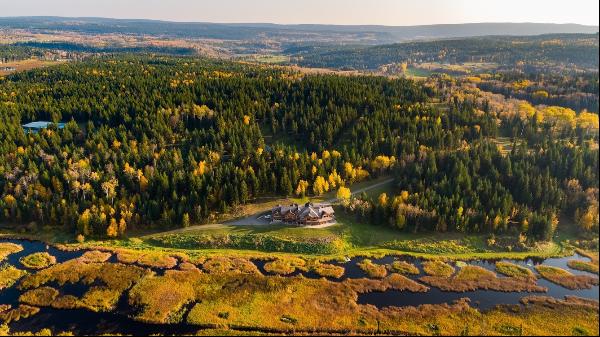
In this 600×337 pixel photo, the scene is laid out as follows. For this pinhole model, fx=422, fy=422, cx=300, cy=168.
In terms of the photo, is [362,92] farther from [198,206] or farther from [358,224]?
[198,206]

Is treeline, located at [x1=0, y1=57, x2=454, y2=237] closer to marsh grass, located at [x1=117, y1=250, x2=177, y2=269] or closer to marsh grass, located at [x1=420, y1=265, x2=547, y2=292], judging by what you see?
marsh grass, located at [x1=117, y1=250, x2=177, y2=269]

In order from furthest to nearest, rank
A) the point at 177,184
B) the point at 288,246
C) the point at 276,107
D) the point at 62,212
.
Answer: the point at 276,107 < the point at 177,184 < the point at 62,212 < the point at 288,246

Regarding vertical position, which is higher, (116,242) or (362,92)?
(362,92)

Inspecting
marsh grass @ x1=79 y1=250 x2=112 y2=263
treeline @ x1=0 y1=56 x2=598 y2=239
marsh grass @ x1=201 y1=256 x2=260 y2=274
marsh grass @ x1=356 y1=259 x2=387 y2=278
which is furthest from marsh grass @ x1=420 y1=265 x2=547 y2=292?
marsh grass @ x1=79 y1=250 x2=112 y2=263

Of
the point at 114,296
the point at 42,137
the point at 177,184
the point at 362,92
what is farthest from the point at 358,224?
the point at 42,137

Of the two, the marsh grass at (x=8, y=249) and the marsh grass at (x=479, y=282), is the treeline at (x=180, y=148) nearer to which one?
the marsh grass at (x=8, y=249)

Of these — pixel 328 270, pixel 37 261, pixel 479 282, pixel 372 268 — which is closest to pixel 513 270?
pixel 479 282

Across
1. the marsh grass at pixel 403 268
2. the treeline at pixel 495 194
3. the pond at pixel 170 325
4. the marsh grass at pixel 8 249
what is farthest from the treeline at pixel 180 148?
the marsh grass at pixel 403 268

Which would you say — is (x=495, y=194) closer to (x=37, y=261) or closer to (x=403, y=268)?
(x=403, y=268)
